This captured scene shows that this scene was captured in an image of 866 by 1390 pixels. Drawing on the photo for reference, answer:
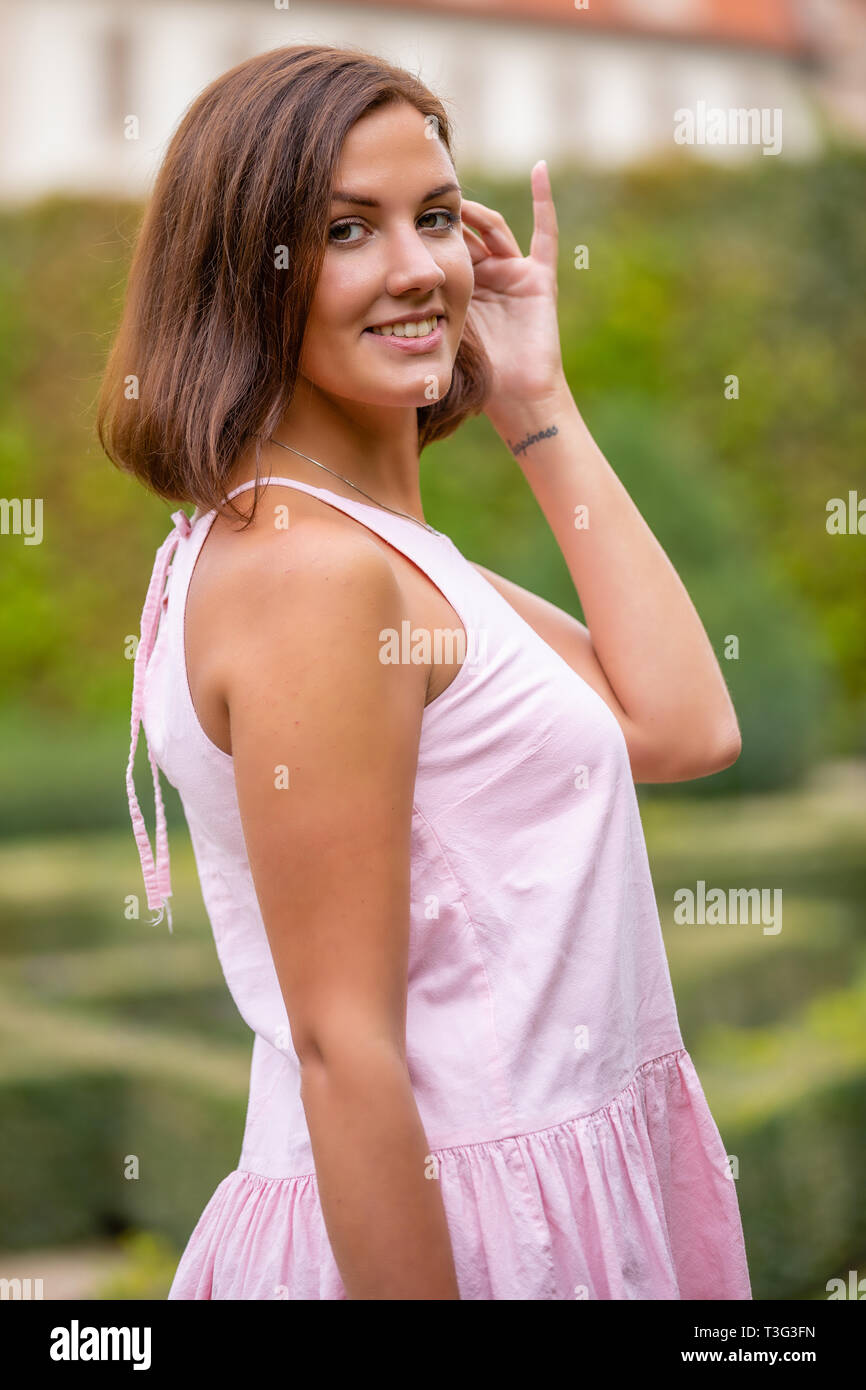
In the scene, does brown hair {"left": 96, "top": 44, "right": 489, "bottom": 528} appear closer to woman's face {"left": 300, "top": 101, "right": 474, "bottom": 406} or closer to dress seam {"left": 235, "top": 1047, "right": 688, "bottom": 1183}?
woman's face {"left": 300, "top": 101, "right": 474, "bottom": 406}

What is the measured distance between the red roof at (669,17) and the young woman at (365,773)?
1001 cm

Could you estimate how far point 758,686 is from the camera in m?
6.71

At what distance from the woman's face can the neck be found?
0.14ft

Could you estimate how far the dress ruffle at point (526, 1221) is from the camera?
1190mm

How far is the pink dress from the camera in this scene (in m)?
1.19

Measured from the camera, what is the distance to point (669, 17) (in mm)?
A: 11422

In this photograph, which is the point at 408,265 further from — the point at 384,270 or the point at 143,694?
the point at 143,694

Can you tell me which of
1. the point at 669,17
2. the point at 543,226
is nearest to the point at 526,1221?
the point at 543,226

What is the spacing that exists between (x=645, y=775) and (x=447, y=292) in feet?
2.02

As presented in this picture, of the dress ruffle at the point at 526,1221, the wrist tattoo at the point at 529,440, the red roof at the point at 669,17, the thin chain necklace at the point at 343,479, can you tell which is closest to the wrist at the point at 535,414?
the wrist tattoo at the point at 529,440

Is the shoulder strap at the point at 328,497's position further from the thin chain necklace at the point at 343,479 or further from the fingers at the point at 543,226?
the fingers at the point at 543,226
